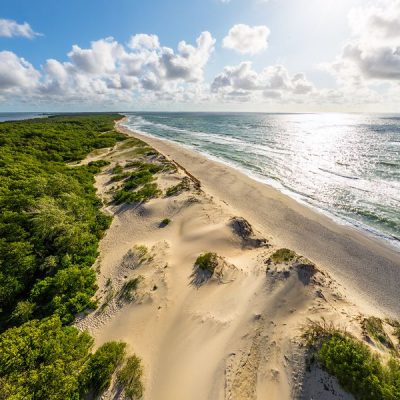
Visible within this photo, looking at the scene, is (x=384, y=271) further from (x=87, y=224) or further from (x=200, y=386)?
(x=87, y=224)

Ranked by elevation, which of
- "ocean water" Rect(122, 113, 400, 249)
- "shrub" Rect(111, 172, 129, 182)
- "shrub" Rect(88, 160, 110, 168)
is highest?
"shrub" Rect(111, 172, 129, 182)

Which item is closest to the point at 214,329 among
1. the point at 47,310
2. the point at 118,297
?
the point at 118,297

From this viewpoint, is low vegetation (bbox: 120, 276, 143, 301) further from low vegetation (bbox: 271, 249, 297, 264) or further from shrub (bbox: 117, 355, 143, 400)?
low vegetation (bbox: 271, 249, 297, 264)

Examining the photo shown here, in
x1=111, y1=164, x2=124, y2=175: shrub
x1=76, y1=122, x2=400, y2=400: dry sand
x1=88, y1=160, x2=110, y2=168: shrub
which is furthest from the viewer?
x1=88, y1=160, x2=110, y2=168: shrub

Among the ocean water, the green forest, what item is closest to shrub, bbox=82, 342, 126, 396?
the green forest

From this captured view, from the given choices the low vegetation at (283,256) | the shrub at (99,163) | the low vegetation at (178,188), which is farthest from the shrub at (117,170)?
the low vegetation at (283,256)

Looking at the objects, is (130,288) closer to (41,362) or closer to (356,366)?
(41,362)

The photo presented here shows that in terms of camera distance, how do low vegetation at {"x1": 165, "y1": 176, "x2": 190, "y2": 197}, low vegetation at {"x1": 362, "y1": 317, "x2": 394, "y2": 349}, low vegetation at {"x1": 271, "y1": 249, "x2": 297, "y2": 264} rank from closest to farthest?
low vegetation at {"x1": 362, "y1": 317, "x2": 394, "y2": 349} → low vegetation at {"x1": 271, "y1": 249, "x2": 297, "y2": 264} → low vegetation at {"x1": 165, "y1": 176, "x2": 190, "y2": 197}

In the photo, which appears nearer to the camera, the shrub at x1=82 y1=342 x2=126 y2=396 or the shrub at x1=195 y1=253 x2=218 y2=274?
the shrub at x1=82 y1=342 x2=126 y2=396
